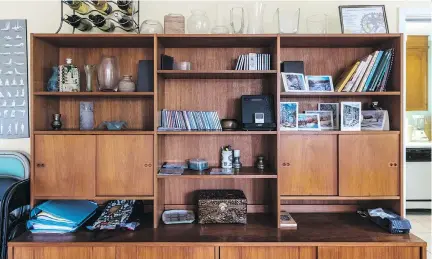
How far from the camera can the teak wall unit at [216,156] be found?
1898 mm

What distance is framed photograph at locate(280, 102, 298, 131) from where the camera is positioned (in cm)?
223

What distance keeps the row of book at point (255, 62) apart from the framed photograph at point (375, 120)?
0.74 m

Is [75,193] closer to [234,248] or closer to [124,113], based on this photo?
[124,113]

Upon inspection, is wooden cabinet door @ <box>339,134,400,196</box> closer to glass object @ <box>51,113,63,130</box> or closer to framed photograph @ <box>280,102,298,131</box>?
framed photograph @ <box>280,102,298,131</box>

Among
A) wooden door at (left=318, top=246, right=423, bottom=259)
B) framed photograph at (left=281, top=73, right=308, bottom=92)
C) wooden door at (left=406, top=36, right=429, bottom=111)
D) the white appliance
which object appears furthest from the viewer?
wooden door at (left=406, top=36, right=429, bottom=111)

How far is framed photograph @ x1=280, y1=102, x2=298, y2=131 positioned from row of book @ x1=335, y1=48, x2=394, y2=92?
0.32 metres

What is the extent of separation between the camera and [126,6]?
231 cm

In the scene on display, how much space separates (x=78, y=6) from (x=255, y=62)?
1182 mm

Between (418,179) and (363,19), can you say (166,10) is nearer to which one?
(363,19)

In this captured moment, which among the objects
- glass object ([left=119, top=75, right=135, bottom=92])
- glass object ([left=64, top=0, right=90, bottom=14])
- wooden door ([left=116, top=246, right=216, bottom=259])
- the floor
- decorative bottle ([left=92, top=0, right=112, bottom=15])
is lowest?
the floor

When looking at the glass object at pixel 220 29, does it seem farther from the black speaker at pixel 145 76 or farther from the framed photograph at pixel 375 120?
the framed photograph at pixel 375 120

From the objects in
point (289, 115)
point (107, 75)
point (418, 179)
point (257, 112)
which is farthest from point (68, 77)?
point (418, 179)

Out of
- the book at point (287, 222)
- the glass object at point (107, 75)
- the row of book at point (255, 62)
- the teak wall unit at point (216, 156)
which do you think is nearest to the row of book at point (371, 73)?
the teak wall unit at point (216, 156)

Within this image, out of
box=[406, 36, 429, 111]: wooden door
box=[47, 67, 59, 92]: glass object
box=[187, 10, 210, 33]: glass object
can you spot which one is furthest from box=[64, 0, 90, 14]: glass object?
box=[406, 36, 429, 111]: wooden door
